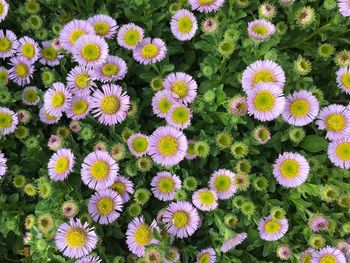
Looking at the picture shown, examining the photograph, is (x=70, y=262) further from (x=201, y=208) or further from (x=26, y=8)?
(x=26, y=8)

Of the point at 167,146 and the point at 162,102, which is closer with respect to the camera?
the point at 167,146

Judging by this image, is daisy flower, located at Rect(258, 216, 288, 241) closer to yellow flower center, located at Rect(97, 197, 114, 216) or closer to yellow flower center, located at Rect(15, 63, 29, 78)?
yellow flower center, located at Rect(97, 197, 114, 216)

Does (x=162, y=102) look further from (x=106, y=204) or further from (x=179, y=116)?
(x=106, y=204)

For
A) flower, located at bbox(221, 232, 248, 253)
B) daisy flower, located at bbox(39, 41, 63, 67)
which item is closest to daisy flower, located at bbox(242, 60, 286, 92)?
flower, located at bbox(221, 232, 248, 253)

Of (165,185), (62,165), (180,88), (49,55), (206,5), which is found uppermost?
(206,5)

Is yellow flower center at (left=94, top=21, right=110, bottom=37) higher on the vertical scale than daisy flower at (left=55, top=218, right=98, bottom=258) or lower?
higher

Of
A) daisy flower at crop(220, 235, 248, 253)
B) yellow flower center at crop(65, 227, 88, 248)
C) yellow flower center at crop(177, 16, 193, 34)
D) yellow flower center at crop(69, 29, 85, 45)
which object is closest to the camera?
yellow flower center at crop(65, 227, 88, 248)

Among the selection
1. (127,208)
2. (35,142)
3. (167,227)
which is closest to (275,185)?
(167,227)

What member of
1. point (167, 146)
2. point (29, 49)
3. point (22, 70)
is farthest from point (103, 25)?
point (167, 146)
